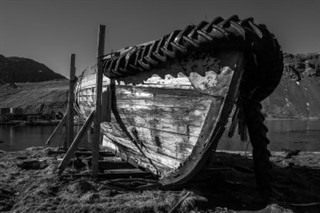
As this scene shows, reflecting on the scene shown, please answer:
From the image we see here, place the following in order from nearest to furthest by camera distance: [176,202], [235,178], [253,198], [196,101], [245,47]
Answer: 1. [245,47]
2. [196,101]
3. [176,202]
4. [253,198]
5. [235,178]

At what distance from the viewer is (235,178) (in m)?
8.10

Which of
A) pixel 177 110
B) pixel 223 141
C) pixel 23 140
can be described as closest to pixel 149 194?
pixel 177 110

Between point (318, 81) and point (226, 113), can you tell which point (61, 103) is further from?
point (318, 81)

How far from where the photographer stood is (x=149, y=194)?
608 cm

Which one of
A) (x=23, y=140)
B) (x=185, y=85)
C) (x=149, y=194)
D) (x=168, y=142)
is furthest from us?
(x=23, y=140)

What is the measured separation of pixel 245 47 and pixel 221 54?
1.34 feet

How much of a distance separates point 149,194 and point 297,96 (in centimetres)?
11725

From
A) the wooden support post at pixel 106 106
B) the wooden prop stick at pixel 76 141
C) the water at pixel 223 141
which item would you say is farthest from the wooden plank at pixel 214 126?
the water at pixel 223 141

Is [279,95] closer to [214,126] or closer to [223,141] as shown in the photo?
[223,141]

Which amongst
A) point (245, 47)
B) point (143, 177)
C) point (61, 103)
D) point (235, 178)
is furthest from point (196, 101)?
point (61, 103)

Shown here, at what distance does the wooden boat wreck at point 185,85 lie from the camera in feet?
15.9

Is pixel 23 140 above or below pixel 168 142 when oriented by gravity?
below

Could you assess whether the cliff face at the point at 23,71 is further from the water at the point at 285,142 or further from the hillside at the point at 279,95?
the water at the point at 285,142

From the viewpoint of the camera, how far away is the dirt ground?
18.1 feet
